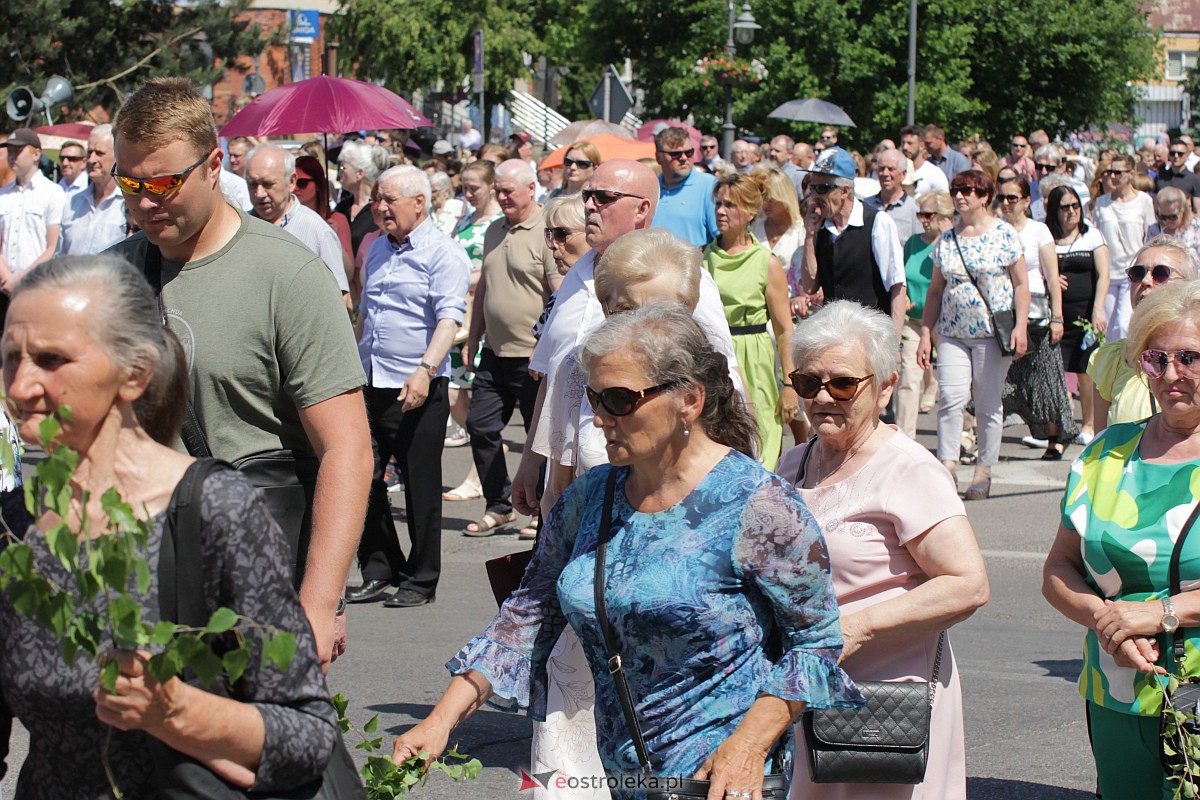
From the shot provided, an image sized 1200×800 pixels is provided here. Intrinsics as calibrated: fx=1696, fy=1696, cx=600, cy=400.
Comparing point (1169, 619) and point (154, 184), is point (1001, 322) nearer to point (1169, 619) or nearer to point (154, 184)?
point (1169, 619)

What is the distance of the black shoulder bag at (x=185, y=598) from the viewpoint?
8.32ft

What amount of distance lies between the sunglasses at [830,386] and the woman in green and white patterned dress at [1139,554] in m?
0.64

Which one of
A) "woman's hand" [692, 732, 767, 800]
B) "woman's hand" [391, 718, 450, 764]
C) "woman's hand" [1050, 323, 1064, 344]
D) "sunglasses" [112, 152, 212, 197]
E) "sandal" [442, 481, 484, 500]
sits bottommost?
"sandal" [442, 481, 484, 500]

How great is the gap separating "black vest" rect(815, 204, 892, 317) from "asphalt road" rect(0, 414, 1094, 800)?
1538 millimetres

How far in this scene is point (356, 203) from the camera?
510 inches

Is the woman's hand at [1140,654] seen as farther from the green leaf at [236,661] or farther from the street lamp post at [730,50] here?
the street lamp post at [730,50]

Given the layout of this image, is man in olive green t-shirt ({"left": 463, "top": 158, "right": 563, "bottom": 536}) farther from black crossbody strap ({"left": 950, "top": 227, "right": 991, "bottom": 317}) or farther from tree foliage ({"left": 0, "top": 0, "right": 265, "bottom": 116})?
tree foliage ({"left": 0, "top": 0, "right": 265, "bottom": 116})

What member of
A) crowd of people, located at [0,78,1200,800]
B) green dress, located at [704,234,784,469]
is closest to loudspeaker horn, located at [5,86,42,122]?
green dress, located at [704,234,784,469]

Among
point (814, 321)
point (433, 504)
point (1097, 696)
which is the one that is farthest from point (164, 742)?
point (433, 504)

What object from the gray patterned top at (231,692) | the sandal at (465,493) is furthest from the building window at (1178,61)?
the gray patterned top at (231,692)

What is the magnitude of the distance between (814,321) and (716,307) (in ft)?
3.86

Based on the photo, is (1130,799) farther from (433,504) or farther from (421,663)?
(433,504)

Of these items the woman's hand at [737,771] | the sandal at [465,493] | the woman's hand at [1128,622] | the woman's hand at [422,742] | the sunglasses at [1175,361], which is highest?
the sunglasses at [1175,361]

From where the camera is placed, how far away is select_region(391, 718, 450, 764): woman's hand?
334cm
